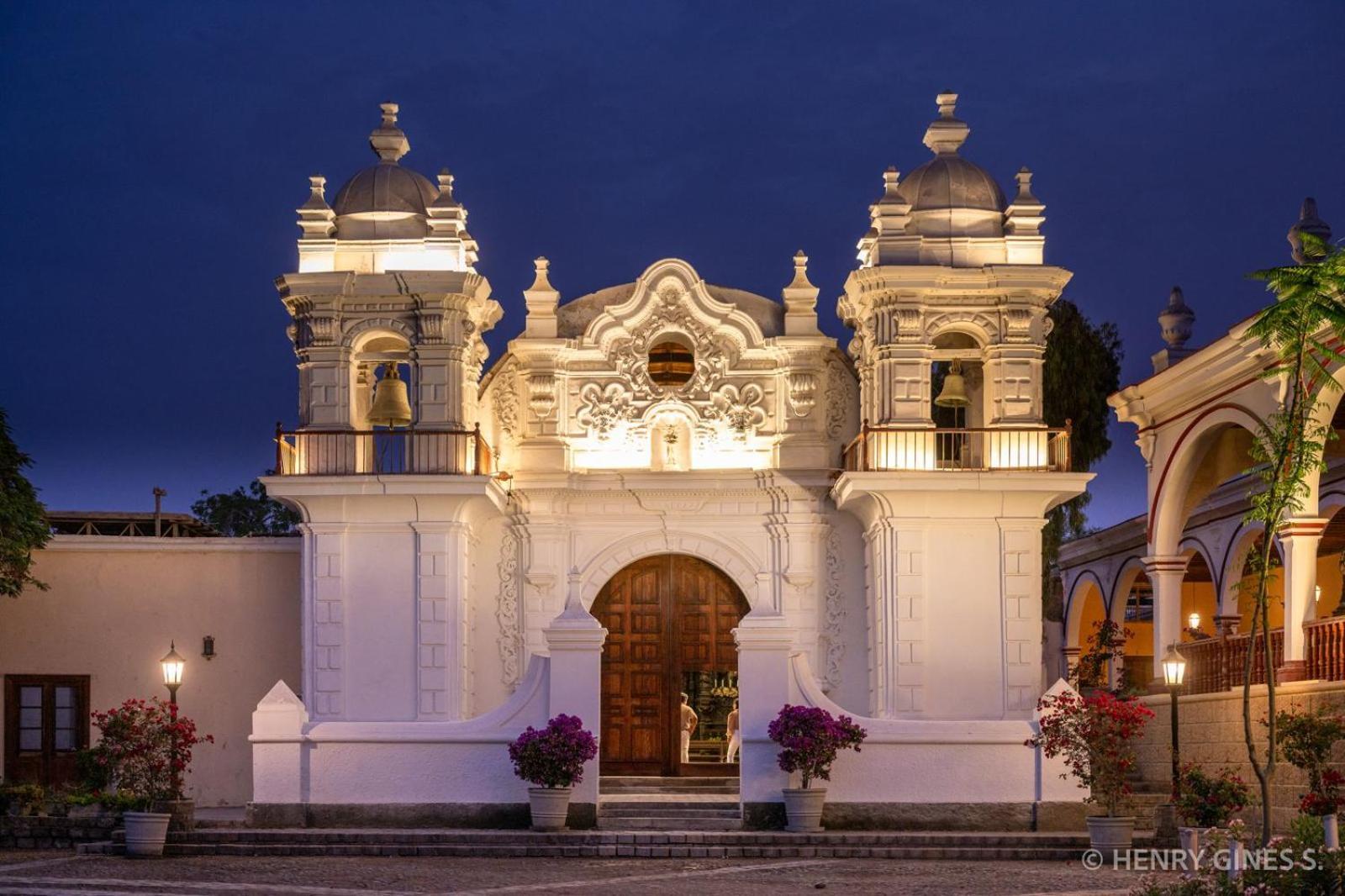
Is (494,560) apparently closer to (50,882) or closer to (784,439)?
(784,439)

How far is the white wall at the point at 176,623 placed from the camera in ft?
88.6

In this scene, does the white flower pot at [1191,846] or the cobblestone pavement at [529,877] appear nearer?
the white flower pot at [1191,846]

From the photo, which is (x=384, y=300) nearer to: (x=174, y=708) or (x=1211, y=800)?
(x=174, y=708)

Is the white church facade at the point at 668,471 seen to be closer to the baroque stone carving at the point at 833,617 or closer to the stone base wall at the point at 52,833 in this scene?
the baroque stone carving at the point at 833,617

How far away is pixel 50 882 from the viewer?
57.2 ft

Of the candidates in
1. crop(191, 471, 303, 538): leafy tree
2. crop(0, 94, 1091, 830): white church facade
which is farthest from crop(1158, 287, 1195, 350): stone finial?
crop(191, 471, 303, 538): leafy tree

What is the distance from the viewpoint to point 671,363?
27391 mm

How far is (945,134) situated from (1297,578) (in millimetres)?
8486

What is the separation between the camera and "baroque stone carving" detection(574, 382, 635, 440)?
27047 millimetres

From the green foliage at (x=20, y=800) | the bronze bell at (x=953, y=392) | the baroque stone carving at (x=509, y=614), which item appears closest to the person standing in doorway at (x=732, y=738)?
the baroque stone carving at (x=509, y=614)

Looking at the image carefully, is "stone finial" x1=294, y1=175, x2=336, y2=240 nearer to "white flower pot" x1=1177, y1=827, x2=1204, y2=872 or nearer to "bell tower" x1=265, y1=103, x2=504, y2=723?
"bell tower" x1=265, y1=103, x2=504, y2=723

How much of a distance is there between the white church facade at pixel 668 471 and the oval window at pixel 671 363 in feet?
0.16

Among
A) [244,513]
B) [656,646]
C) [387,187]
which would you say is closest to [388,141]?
[387,187]

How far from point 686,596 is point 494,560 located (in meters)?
2.59
